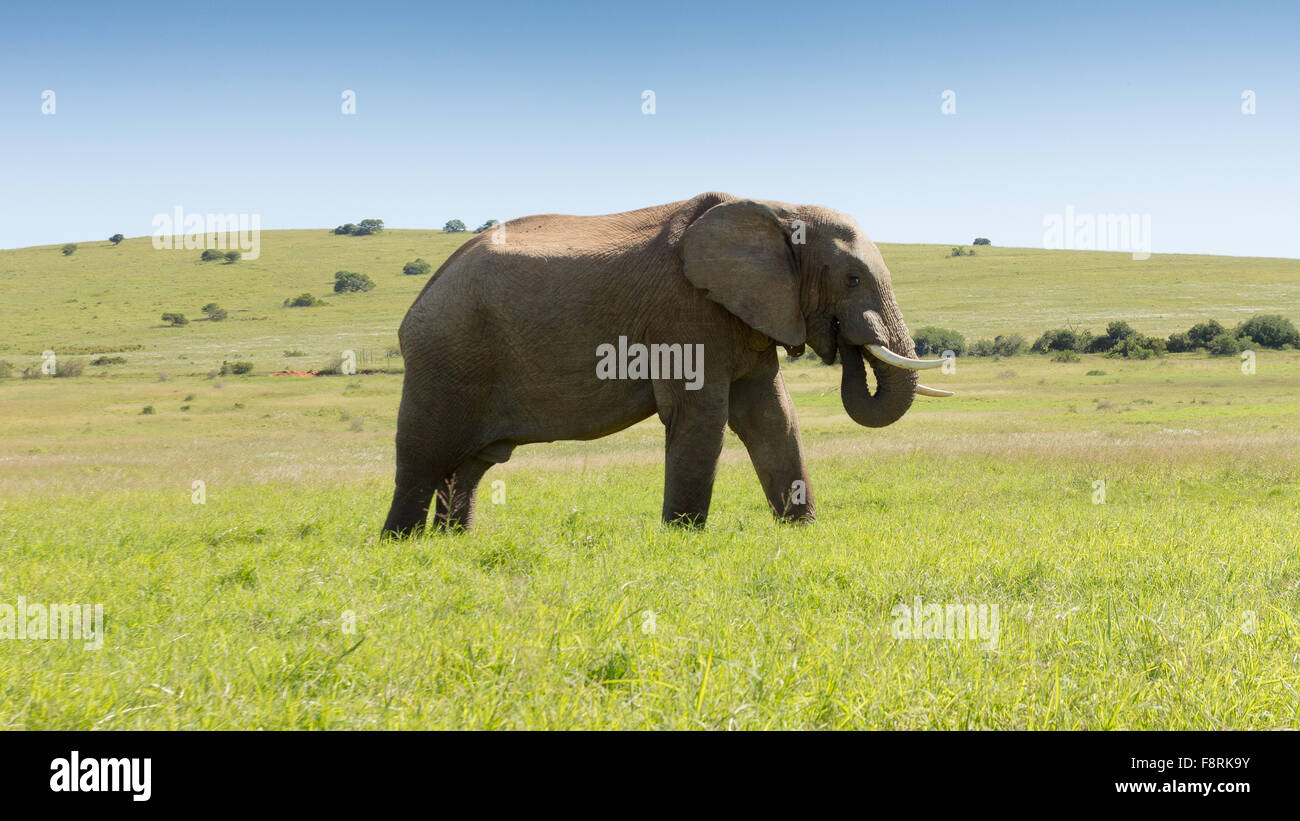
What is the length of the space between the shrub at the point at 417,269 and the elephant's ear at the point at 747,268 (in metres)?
99.2

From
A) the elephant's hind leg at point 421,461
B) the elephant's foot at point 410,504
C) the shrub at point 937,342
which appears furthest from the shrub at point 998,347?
the elephant's foot at point 410,504

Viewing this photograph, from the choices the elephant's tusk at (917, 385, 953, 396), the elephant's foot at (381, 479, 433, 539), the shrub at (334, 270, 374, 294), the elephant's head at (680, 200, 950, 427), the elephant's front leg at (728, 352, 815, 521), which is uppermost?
the shrub at (334, 270, 374, 294)

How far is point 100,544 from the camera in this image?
29.9 ft

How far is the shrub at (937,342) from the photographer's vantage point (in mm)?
54969

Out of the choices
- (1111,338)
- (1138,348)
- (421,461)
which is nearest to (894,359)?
(421,461)

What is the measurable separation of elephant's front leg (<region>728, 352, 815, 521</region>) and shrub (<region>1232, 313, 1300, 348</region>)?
4847 cm

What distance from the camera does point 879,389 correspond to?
10.7 m

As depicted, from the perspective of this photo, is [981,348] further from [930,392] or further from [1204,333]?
[930,392]

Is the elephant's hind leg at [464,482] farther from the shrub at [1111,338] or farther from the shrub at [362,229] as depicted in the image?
the shrub at [362,229]

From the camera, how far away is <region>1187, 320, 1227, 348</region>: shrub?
5041 centimetres

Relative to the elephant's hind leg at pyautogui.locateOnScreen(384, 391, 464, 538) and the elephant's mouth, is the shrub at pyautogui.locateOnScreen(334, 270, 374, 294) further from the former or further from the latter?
the elephant's mouth

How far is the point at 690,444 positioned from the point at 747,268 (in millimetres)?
1936

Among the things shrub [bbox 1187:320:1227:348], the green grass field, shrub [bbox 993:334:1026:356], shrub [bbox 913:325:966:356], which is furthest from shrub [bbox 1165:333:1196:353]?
the green grass field

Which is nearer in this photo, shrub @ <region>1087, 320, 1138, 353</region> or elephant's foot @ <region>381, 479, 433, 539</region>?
elephant's foot @ <region>381, 479, 433, 539</region>
